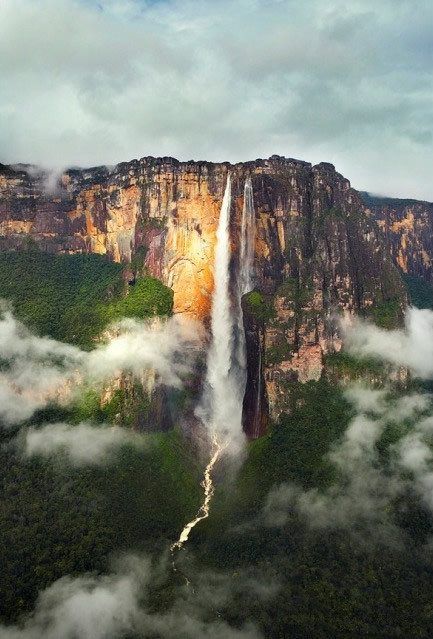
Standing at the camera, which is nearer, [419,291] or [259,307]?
[259,307]

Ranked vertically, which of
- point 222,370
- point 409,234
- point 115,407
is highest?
point 409,234

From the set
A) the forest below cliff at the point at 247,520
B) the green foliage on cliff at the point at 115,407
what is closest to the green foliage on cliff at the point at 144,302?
the forest below cliff at the point at 247,520

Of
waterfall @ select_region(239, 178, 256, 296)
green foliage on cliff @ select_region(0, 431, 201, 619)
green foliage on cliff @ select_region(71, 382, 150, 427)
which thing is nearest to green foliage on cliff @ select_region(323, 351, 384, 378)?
waterfall @ select_region(239, 178, 256, 296)

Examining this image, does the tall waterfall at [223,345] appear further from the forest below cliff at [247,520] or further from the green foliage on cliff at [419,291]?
the green foliage on cliff at [419,291]

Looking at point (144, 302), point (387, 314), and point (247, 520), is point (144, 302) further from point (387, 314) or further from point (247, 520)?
point (387, 314)

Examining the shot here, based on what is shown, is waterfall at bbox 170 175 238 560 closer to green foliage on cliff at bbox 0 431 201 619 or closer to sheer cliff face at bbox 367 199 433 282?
green foliage on cliff at bbox 0 431 201 619

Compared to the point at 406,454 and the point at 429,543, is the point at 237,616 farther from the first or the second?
the point at 406,454

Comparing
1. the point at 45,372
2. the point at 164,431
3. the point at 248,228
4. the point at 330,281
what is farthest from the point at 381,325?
the point at 45,372

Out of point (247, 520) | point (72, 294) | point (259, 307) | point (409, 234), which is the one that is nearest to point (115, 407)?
point (247, 520)

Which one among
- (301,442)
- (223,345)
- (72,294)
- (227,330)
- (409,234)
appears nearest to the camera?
(301,442)
